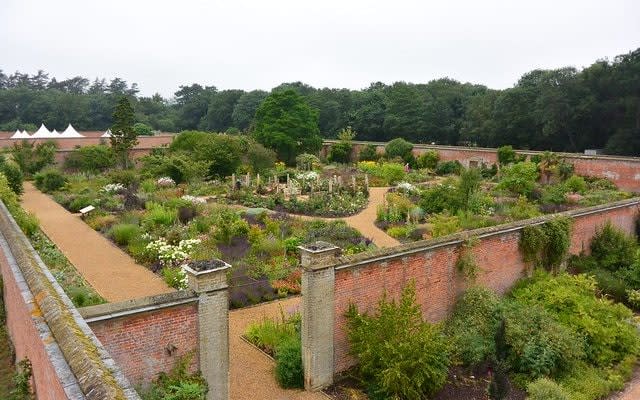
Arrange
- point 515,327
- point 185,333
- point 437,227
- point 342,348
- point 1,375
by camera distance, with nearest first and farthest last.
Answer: point 185,333 < point 1,375 < point 342,348 < point 515,327 < point 437,227

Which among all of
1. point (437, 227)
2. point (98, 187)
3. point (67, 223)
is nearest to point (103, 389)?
point (437, 227)

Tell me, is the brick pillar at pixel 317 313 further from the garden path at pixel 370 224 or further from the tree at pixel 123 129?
the tree at pixel 123 129

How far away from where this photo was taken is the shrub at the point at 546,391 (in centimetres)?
783

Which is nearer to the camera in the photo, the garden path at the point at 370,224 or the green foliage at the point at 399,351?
the green foliage at the point at 399,351

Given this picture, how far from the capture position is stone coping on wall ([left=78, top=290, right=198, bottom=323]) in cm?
641

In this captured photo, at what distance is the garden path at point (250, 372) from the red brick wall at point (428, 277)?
1.10m

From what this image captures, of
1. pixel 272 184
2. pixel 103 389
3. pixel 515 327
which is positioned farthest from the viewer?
pixel 272 184

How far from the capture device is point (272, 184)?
88.7 feet

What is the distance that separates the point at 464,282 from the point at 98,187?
2350 cm

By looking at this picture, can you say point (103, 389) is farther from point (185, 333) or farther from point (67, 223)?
point (67, 223)

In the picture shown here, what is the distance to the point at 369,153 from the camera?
40.5 m

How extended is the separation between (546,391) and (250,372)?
5023mm

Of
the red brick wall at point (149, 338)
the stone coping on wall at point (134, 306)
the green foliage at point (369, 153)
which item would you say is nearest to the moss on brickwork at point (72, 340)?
the stone coping on wall at point (134, 306)

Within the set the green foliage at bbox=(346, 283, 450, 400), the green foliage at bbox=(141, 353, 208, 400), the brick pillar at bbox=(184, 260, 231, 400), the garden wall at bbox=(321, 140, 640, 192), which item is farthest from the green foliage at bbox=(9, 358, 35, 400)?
the garden wall at bbox=(321, 140, 640, 192)
